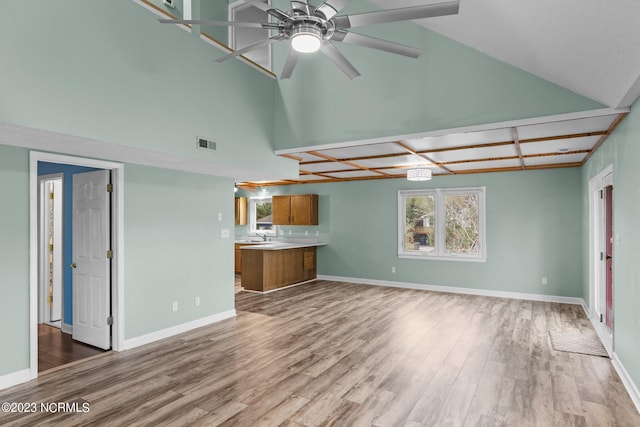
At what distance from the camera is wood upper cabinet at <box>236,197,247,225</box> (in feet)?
33.9

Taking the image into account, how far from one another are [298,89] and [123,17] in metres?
2.36

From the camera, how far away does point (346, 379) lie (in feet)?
11.0

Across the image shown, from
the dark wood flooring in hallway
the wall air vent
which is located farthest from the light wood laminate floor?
the wall air vent

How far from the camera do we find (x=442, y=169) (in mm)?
6809

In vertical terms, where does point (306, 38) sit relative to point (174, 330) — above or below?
above

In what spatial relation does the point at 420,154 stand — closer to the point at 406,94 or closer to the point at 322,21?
the point at 406,94

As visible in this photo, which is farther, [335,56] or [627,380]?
[627,380]

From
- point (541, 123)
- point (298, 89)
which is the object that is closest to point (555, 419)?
point (541, 123)

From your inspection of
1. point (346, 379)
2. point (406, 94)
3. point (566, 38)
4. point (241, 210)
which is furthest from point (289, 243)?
point (566, 38)

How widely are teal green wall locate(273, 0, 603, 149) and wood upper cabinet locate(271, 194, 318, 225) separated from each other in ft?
12.0

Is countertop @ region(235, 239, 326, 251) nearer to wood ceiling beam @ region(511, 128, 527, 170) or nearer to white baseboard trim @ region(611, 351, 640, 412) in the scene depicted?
wood ceiling beam @ region(511, 128, 527, 170)

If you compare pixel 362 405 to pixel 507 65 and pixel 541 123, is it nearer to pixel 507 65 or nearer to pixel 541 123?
pixel 541 123

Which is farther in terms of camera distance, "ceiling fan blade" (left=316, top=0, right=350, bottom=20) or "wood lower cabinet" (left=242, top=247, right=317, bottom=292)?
"wood lower cabinet" (left=242, top=247, right=317, bottom=292)

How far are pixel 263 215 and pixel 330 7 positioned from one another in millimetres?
Result: 8147
